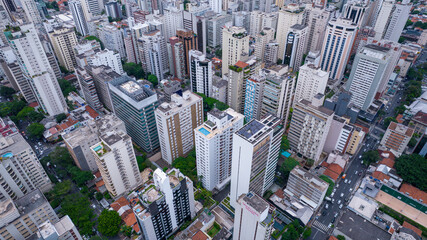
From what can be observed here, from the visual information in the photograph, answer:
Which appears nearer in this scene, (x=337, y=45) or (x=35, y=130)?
(x=35, y=130)

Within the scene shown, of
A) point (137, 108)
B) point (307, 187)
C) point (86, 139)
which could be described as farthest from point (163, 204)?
point (307, 187)

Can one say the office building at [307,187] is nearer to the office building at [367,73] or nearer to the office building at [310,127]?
the office building at [310,127]

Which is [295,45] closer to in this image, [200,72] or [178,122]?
[200,72]

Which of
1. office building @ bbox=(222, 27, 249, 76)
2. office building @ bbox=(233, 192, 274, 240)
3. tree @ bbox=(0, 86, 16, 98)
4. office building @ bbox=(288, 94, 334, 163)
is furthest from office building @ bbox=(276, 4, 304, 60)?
tree @ bbox=(0, 86, 16, 98)

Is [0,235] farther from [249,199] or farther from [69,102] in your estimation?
[69,102]

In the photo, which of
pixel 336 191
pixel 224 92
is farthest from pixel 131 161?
pixel 336 191

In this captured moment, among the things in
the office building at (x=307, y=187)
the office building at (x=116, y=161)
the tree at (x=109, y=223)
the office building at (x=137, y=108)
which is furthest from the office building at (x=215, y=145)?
the tree at (x=109, y=223)

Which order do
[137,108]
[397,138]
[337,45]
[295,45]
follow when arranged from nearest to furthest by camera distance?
[137,108] → [397,138] → [337,45] → [295,45]
